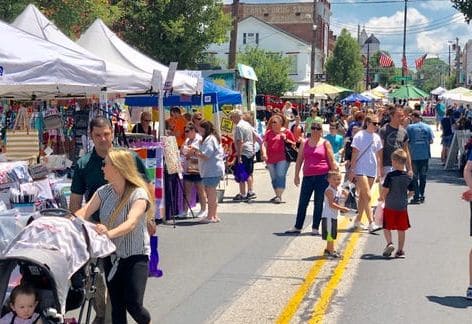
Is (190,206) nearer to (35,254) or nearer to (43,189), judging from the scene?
(43,189)

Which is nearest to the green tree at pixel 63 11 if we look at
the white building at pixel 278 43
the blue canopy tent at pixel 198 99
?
the blue canopy tent at pixel 198 99

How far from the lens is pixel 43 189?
7766mm

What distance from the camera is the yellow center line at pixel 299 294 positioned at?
23.0 ft

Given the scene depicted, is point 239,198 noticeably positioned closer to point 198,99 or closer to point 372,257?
point 198,99

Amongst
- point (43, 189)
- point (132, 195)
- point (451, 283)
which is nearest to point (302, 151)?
point (451, 283)

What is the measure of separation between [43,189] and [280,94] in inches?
2037

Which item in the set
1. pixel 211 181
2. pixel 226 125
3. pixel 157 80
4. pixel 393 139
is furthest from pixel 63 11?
pixel 393 139

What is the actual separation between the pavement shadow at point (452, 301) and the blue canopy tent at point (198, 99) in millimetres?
9105

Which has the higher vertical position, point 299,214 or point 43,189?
point 43,189

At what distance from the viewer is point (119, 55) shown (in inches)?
502

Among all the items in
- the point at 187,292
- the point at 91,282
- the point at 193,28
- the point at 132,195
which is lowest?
the point at 187,292

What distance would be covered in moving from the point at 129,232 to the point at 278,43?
75.0 meters

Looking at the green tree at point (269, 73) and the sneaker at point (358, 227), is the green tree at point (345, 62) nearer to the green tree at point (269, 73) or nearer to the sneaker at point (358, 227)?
the green tree at point (269, 73)

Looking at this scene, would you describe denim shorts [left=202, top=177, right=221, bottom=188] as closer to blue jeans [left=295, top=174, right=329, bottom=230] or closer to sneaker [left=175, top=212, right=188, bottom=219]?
sneaker [left=175, top=212, right=188, bottom=219]
